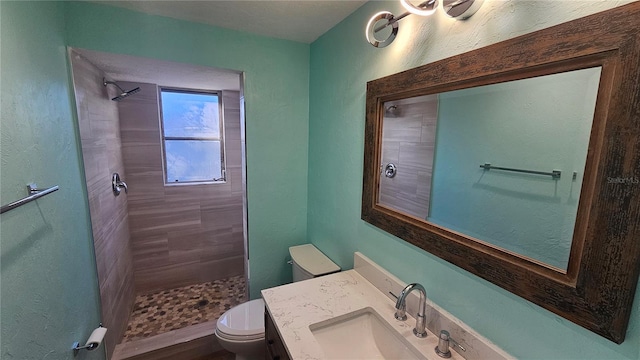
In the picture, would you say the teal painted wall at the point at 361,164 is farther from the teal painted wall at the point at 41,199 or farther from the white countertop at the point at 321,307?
the teal painted wall at the point at 41,199

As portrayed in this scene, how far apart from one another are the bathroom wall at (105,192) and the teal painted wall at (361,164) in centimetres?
134

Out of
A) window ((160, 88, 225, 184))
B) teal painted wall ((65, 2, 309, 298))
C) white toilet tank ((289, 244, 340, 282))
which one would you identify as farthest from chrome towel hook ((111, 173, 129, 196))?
white toilet tank ((289, 244, 340, 282))

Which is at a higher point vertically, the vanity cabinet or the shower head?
the shower head

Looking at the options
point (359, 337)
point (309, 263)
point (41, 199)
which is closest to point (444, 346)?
point (359, 337)

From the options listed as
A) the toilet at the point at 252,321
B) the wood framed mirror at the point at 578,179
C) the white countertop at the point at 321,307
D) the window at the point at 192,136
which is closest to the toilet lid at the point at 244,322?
the toilet at the point at 252,321

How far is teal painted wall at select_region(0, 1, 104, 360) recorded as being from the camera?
0.83m

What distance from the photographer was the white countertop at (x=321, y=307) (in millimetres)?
956

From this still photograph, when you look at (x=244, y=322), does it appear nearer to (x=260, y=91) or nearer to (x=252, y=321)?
(x=252, y=321)

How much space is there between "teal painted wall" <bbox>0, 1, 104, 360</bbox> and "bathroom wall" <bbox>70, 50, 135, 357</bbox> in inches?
5.8

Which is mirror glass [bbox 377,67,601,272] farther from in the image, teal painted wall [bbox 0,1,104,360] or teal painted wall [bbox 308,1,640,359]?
teal painted wall [bbox 0,1,104,360]

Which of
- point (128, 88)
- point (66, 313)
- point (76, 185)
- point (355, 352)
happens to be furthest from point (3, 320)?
point (128, 88)

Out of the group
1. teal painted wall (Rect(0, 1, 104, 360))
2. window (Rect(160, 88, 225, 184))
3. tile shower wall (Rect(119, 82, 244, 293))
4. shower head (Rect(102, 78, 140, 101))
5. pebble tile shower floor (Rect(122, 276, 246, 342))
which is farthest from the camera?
window (Rect(160, 88, 225, 184))

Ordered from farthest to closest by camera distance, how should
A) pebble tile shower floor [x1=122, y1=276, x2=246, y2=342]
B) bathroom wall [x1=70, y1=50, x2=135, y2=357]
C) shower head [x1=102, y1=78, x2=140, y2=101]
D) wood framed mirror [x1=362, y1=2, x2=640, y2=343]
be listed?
pebble tile shower floor [x1=122, y1=276, x2=246, y2=342], shower head [x1=102, y1=78, x2=140, y2=101], bathroom wall [x1=70, y1=50, x2=135, y2=357], wood framed mirror [x1=362, y1=2, x2=640, y2=343]

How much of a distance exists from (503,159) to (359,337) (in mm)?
927
